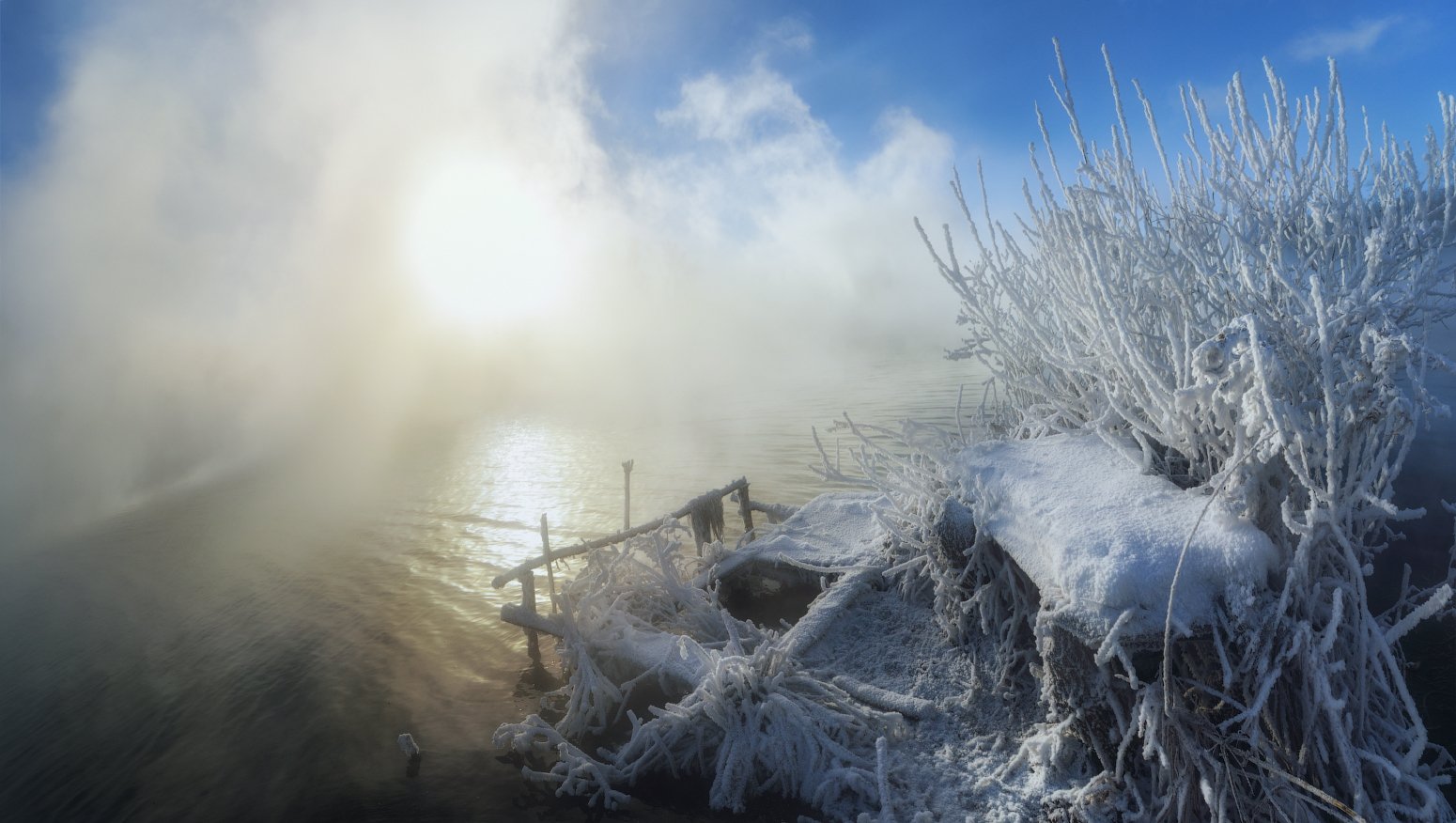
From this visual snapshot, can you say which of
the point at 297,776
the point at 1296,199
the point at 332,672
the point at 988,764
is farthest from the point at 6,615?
the point at 1296,199

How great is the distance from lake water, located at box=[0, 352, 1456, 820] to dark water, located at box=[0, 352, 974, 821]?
0.21 ft

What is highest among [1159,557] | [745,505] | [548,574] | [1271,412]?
[1271,412]

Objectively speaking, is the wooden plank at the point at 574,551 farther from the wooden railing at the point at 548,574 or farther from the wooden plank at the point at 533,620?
the wooden plank at the point at 533,620

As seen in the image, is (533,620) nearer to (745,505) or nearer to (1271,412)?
(745,505)

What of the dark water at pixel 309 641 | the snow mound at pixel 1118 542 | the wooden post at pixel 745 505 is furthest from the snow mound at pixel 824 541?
the dark water at pixel 309 641

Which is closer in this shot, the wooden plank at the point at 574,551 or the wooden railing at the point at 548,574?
the wooden railing at the point at 548,574

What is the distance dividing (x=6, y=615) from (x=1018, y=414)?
33.4 meters

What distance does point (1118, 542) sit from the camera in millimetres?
5070

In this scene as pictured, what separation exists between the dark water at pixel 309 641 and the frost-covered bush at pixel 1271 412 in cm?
532

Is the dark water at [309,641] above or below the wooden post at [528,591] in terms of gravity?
below

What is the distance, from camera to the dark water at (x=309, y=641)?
10.3 metres

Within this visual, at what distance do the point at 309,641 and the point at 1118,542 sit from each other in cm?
1845

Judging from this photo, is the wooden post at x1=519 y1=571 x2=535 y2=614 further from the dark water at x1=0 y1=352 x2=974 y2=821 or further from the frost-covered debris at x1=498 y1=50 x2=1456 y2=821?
the frost-covered debris at x1=498 y1=50 x2=1456 y2=821

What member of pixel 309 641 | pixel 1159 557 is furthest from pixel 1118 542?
pixel 309 641
